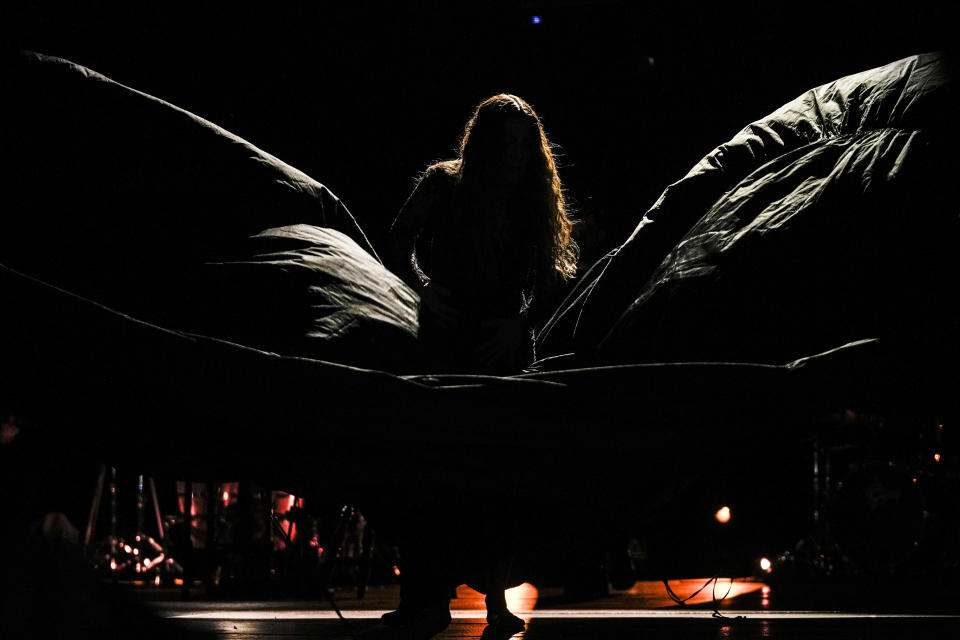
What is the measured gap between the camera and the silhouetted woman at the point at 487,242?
141 centimetres

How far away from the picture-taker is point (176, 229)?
1408 millimetres

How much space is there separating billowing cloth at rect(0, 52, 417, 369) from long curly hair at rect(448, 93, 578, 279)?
221 millimetres

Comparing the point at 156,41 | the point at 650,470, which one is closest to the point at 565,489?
the point at 650,470

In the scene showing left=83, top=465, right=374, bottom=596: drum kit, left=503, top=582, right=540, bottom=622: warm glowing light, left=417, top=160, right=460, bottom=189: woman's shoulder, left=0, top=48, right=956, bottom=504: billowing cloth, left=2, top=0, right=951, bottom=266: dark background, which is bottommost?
left=503, top=582, right=540, bottom=622: warm glowing light

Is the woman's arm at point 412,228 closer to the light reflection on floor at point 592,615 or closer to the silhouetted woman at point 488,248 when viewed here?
the silhouetted woman at point 488,248

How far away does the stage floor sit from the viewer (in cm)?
190

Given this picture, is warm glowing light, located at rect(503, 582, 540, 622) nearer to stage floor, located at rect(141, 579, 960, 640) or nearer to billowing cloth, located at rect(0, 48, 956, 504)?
stage floor, located at rect(141, 579, 960, 640)

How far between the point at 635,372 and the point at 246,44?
2.77 meters

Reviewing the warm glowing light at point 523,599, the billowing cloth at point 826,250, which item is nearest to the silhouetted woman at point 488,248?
the billowing cloth at point 826,250

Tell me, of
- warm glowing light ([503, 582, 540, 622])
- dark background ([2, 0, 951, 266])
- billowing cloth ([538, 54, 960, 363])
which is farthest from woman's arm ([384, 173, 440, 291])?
dark background ([2, 0, 951, 266])

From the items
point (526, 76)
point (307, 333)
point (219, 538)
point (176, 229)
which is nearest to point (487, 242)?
point (307, 333)

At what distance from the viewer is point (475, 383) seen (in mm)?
1105

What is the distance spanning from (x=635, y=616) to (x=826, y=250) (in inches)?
63.1

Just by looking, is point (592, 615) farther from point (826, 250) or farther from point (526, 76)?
point (526, 76)
